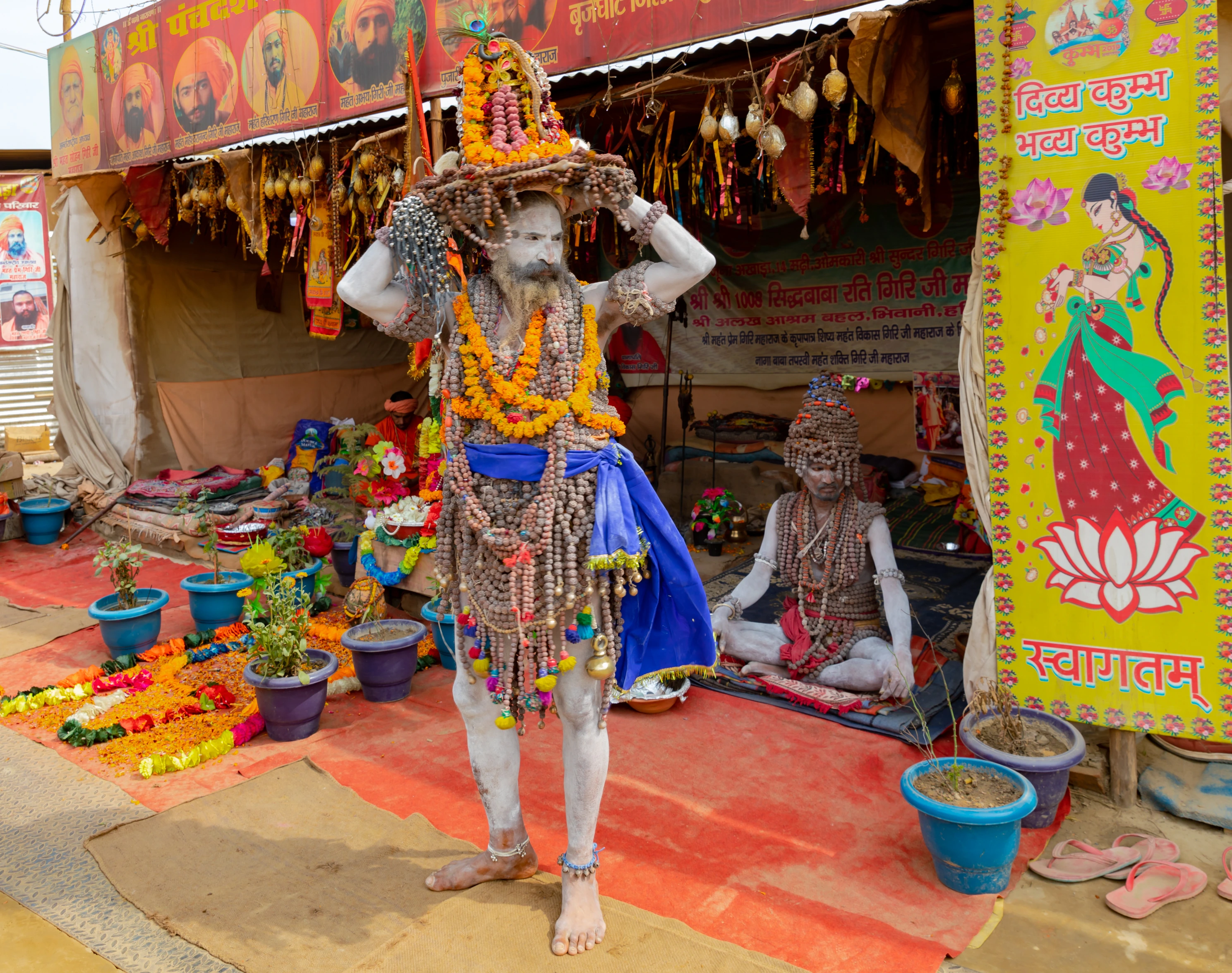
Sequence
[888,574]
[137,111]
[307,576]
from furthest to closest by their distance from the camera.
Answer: [137,111]
[307,576]
[888,574]

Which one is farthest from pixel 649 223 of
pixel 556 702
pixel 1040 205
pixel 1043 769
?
pixel 1043 769

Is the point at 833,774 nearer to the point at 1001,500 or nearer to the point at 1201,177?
the point at 1001,500

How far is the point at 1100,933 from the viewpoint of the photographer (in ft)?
8.91

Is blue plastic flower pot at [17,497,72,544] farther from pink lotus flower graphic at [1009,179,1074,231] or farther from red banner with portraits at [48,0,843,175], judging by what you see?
pink lotus flower graphic at [1009,179,1074,231]

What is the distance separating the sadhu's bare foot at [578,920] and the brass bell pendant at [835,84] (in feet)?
11.2

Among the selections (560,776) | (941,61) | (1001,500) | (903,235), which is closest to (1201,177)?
(1001,500)

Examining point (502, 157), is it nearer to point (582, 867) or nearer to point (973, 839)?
point (582, 867)

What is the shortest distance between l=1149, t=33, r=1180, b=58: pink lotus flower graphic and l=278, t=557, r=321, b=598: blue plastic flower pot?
442 cm

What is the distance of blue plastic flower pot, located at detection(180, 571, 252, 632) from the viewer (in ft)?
18.5

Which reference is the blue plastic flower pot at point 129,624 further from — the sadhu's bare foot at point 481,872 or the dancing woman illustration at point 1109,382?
the dancing woman illustration at point 1109,382

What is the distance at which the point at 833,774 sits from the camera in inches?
147

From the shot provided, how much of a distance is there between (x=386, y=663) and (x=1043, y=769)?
3011 millimetres

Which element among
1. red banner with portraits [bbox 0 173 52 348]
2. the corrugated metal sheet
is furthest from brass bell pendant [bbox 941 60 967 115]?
the corrugated metal sheet

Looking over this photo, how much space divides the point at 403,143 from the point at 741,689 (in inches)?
149
